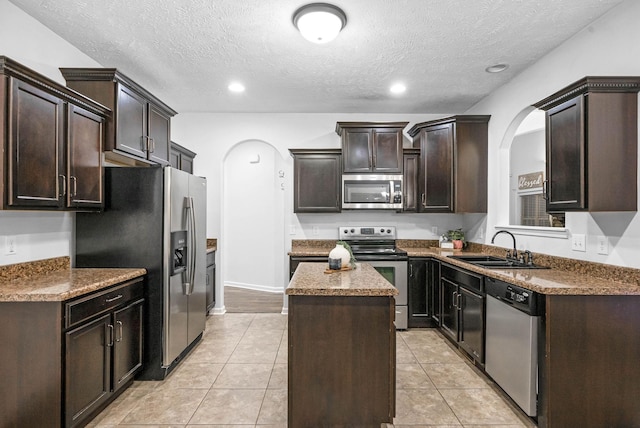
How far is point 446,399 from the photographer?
8.20ft

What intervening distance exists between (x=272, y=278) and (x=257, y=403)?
3.53 meters

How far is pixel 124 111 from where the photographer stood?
2.74 meters

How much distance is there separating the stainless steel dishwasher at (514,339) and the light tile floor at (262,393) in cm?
18

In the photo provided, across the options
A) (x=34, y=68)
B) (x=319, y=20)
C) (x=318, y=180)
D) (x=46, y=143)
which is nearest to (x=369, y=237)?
(x=318, y=180)

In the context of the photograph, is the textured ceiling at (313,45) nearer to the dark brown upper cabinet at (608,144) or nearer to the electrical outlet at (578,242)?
the dark brown upper cabinet at (608,144)

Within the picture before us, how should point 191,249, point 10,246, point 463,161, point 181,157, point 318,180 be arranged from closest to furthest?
1. point 10,246
2. point 191,249
3. point 463,161
4. point 181,157
5. point 318,180

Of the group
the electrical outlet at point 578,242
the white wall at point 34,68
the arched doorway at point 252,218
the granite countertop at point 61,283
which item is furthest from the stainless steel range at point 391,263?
the white wall at point 34,68

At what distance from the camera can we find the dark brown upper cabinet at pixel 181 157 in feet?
12.9

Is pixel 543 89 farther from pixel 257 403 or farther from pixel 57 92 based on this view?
pixel 57 92

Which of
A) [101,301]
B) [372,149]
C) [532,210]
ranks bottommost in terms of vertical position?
[101,301]

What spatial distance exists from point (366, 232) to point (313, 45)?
253 centimetres

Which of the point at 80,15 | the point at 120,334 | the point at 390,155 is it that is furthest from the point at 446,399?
the point at 80,15

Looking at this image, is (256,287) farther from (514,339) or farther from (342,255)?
(514,339)

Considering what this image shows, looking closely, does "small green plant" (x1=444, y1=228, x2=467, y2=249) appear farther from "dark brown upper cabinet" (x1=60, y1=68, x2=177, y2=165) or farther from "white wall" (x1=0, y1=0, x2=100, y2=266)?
"white wall" (x1=0, y1=0, x2=100, y2=266)
